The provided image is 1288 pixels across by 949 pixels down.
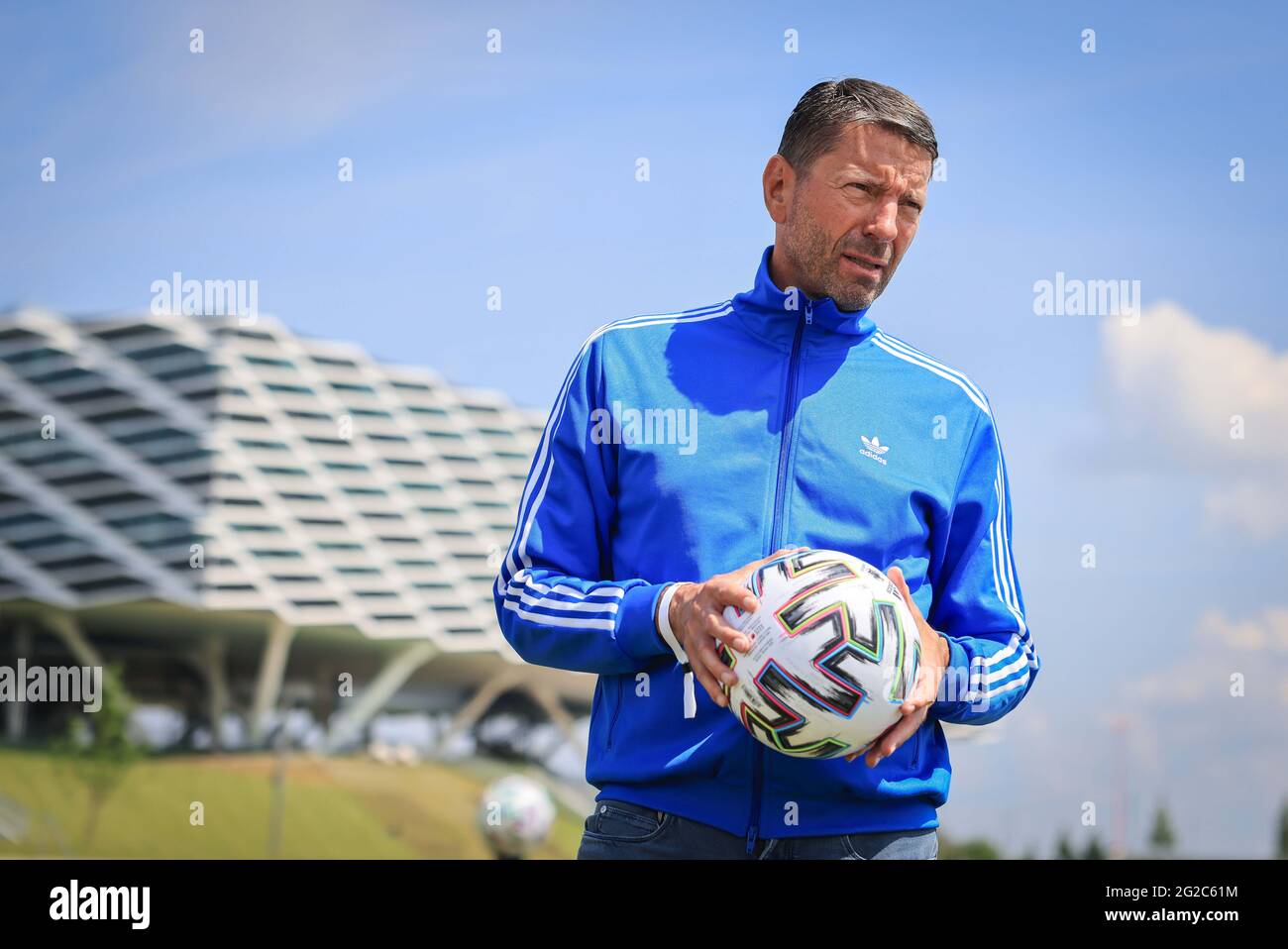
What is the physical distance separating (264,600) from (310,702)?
8745 mm

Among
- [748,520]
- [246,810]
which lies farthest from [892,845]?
[246,810]

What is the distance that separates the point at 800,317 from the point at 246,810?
5799 centimetres

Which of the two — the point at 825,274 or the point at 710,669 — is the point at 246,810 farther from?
the point at 710,669

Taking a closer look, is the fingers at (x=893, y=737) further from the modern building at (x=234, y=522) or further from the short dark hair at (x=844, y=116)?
the modern building at (x=234, y=522)

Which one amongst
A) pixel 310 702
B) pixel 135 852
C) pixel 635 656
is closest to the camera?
pixel 635 656

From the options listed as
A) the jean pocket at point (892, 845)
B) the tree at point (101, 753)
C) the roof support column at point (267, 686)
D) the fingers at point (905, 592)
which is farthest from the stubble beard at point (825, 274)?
the roof support column at point (267, 686)

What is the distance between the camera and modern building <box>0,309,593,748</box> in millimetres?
63125

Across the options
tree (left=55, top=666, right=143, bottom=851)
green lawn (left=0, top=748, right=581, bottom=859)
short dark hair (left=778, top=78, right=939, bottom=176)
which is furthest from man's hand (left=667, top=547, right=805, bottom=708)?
tree (left=55, top=666, right=143, bottom=851)

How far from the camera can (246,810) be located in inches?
2251

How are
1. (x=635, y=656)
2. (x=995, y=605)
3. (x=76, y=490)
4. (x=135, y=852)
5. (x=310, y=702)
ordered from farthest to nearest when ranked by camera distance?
(x=310, y=702)
(x=76, y=490)
(x=135, y=852)
(x=995, y=605)
(x=635, y=656)

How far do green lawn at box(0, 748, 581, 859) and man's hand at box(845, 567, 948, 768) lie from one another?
4819 cm
